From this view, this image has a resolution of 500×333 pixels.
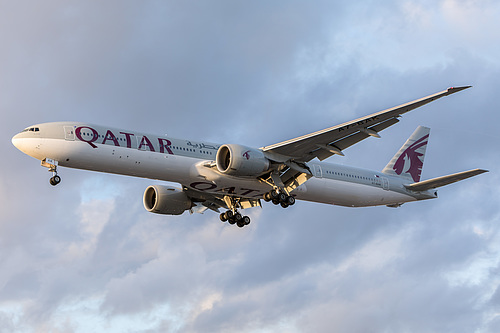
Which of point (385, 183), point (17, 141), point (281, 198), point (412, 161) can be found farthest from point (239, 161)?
point (412, 161)

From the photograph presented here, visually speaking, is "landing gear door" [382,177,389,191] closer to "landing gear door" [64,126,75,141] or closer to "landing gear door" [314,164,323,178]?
"landing gear door" [314,164,323,178]

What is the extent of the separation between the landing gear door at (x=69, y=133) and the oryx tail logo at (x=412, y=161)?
2561 cm

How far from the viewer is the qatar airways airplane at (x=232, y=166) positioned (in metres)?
39.6

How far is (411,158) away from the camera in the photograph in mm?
55875

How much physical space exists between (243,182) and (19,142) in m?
13.5

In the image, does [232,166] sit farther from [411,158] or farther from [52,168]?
[411,158]

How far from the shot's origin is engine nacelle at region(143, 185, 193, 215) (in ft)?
165

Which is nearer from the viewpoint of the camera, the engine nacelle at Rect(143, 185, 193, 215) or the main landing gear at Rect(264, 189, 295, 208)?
the main landing gear at Rect(264, 189, 295, 208)

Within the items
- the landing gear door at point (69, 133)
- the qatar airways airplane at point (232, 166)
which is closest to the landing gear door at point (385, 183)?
the qatar airways airplane at point (232, 166)

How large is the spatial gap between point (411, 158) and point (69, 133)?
28034 mm

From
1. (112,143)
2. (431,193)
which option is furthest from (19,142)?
Answer: (431,193)

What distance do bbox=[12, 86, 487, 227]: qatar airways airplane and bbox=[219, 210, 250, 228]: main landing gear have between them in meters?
0.07

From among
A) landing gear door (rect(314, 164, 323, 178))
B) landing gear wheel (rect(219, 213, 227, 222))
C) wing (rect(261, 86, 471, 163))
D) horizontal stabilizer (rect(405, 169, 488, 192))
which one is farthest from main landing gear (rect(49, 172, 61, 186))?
horizontal stabilizer (rect(405, 169, 488, 192))

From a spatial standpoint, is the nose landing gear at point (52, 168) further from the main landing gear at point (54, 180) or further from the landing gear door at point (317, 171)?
the landing gear door at point (317, 171)
